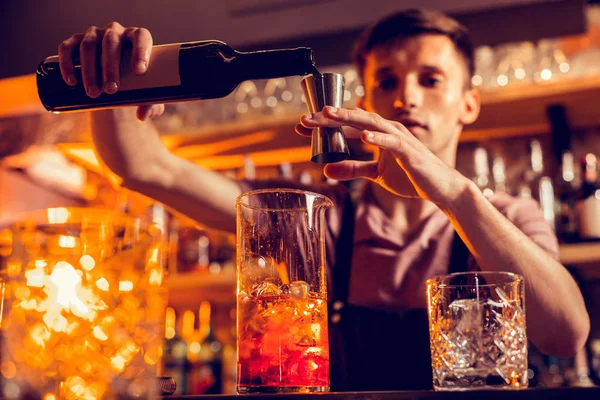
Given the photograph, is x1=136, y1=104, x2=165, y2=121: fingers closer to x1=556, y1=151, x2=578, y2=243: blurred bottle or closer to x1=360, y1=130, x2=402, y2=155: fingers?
x1=360, y1=130, x2=402, y2=155: fingers

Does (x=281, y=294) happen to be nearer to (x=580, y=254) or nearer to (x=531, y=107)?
(x=580, y=254)

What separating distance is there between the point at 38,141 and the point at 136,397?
2.55 metres

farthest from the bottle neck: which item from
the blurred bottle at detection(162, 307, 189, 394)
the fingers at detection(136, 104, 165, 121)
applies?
the blurred bottle at detection(162, 307, 189, 394)

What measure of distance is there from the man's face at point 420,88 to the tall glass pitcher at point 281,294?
66 centimetres

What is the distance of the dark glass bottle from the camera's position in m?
0.76

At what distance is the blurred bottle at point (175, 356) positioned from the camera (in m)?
2.44

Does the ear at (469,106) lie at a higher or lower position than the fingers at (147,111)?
higher

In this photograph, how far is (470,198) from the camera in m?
0.90

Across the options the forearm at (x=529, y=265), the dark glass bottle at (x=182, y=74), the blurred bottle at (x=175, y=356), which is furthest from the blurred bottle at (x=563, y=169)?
the dark glass bottle at (x=182, y=74)

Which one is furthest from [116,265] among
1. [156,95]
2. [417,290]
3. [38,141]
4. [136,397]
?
[38,141]

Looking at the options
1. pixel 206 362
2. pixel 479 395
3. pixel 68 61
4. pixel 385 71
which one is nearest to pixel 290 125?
pixel 385 71

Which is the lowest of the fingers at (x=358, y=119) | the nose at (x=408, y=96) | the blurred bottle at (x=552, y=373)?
the blurred bottle at (x=552, y=373)

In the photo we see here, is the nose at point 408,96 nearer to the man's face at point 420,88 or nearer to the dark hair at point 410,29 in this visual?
the man's face at point 420,88

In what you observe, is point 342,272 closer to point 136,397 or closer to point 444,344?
point 444,344
